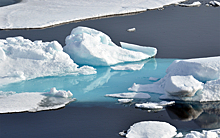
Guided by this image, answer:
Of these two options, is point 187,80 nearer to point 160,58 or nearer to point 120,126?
point 120,126

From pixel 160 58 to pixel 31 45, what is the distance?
455 centimetres

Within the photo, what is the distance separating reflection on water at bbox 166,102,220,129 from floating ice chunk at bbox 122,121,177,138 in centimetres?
81

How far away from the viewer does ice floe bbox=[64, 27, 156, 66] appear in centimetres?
1390

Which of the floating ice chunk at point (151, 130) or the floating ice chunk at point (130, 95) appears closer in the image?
the floating ice chunk at point (151, 130)

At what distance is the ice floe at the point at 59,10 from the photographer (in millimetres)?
19375

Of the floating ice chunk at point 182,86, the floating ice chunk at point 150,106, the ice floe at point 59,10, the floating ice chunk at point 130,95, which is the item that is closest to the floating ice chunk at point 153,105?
the floating ice chunk at point 150,106

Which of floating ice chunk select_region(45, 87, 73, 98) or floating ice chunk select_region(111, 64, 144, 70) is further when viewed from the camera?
floating ice chunk select_region(111, 64, 144, 70)

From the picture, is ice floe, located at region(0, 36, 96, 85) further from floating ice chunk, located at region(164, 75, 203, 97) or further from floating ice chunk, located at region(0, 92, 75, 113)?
floating ice chunk, located at region(164, 75, 203, 97)

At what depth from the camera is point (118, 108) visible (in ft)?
34.8

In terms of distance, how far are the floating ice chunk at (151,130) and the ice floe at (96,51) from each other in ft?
16.0

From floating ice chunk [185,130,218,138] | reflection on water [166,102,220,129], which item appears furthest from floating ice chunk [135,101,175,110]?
floating ice chunk [185,130,218,138]

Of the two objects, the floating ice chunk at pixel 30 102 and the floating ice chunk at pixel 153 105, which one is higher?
the floating ice chunk at pixel 30 102

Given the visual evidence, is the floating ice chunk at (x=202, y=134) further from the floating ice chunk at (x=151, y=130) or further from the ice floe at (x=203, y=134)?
the floating ice chunk at (x=151, y=130)

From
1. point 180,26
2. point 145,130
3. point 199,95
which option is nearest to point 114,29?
point 180,26
